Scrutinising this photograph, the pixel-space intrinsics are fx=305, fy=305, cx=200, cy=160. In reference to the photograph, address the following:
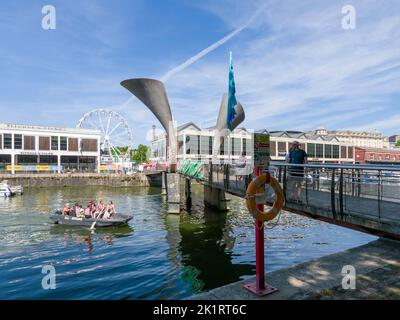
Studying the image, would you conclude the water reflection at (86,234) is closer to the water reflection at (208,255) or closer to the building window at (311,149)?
the water reflection at (208,255)

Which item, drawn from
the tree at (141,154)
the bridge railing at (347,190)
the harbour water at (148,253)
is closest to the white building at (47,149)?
the tree at (141,154)

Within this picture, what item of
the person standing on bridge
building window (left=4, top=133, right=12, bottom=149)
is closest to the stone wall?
building window (left=4, top=133, right=12, bottom=149)

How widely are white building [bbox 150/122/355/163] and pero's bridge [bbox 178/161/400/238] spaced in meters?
54.1

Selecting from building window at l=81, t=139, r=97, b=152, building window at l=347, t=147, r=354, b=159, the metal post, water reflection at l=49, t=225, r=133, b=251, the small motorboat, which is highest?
building window at l=81, t=139, r=97, b=152

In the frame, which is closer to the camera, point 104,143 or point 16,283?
point 16,283

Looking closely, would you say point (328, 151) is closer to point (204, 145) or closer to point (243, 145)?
point (243, 145)

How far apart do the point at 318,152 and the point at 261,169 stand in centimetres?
9506

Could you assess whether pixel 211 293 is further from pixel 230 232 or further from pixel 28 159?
pixel 28 159

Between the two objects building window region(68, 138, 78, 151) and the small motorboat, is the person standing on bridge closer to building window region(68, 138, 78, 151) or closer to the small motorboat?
the small motorboat

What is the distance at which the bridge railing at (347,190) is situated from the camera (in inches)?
321

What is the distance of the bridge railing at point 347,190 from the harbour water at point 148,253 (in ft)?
12.8

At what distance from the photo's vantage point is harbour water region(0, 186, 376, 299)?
1116 centimetres

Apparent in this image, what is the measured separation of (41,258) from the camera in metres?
14.6

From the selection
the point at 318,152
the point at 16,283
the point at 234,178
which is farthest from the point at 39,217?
the point at 318,152
